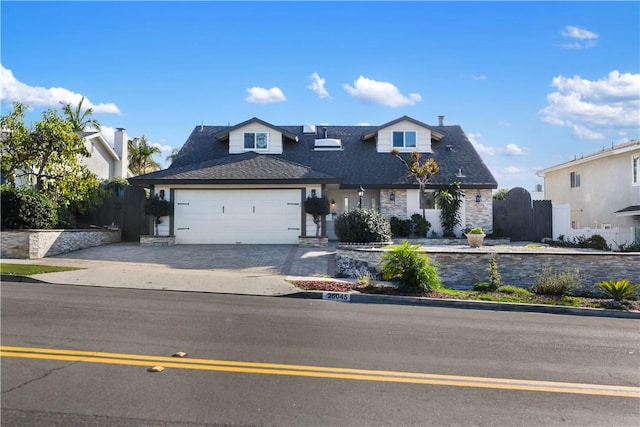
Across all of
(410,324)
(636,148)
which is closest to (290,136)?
(636,148)

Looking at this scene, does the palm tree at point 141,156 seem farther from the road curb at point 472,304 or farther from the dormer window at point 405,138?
the road curb at point 472,304

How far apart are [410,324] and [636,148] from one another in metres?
20.0

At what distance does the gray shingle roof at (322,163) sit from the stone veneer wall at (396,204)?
→ 56 centimetres

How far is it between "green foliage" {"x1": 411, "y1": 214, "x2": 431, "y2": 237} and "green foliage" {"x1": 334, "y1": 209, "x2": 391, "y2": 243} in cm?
621

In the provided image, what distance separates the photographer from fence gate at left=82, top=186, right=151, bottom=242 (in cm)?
2314

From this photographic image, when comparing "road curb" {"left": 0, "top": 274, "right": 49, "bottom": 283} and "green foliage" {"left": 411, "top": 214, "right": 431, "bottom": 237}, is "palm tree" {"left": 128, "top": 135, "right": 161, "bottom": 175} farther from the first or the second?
"road curb" {"left": 0, "top": 274, "right": 49, "bottom": 283}

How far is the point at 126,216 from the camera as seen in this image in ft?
76.3

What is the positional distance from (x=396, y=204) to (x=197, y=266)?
11921mm

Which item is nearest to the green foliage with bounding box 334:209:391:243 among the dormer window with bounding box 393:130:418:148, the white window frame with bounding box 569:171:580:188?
the dormer window with bounding box 393:130:418:148

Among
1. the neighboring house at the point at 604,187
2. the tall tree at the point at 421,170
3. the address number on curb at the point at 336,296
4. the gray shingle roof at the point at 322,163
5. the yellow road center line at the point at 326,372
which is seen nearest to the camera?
the yellow road center line at the point at 326,372

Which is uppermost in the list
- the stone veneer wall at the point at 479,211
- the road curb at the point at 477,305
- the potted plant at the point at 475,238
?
the stone veneer wall at the point at 479,211

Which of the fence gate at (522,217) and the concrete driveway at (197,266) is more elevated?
the fence gate at (522,217)

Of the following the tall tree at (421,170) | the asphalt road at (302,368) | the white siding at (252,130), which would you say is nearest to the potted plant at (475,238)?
the tall tree at (421,170)

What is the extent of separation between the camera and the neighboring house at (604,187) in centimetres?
2381
